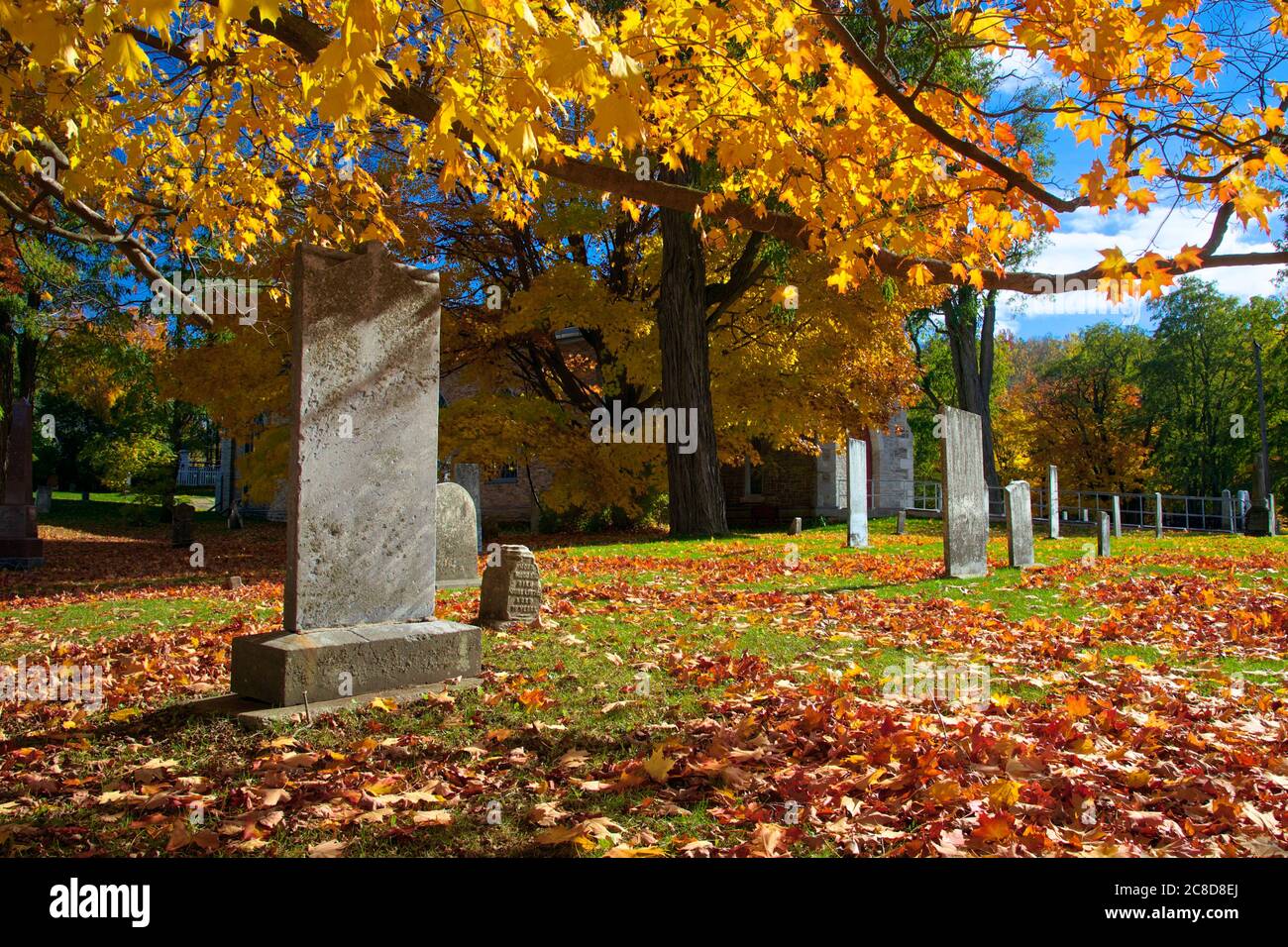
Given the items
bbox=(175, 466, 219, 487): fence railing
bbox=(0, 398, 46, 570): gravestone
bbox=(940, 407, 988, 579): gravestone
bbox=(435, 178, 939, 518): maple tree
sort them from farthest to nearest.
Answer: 1. bbox=(175, 466, 219, 487): fence railing
2. bbox=(435, 178, 939, 518): maple tree
3. bbox=(0, 398, 46, 570): gravestone
4. bbox=(940, 407, 988, 579): gravestone

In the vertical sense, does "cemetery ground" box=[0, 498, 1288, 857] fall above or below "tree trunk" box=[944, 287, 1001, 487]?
below

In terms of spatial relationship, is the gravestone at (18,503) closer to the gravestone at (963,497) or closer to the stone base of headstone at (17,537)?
the stone base of headstone at (17,537)

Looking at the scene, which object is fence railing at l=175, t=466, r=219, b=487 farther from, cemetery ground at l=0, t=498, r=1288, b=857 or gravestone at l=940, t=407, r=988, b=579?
gravestone at l=940, t=407, r=988, b=579

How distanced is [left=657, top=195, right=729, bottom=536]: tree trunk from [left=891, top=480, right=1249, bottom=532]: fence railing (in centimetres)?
1052

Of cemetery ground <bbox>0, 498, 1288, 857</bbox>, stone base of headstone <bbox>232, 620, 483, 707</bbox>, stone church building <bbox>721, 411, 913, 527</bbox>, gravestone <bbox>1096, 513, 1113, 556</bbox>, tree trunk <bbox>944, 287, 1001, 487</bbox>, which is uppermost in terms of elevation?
tree trunk <bbox>944, 287, 1001, 487</bbox>

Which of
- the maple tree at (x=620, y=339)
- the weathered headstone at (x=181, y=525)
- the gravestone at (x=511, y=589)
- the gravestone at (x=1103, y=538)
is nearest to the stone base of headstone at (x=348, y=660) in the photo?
the gravestone at (x=511, y=589)

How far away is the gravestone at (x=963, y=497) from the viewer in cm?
1103

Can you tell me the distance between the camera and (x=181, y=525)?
21.5m

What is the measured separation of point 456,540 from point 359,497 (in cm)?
547

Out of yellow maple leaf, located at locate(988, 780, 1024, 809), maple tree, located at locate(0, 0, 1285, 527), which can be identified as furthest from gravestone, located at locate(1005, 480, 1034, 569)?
yellow maple leaf, located at locate(988, 780, 1024, 809)

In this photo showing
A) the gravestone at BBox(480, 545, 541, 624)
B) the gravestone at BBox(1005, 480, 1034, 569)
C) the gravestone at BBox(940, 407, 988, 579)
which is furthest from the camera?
the gravestone at BBox(1005, 480, 1034, 569)

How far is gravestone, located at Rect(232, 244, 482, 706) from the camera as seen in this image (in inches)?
186

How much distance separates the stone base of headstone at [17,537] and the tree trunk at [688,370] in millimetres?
11897
